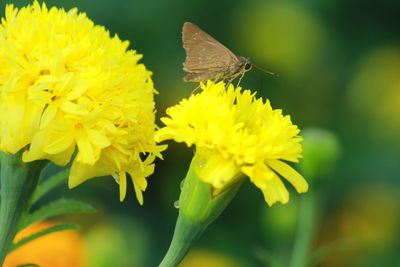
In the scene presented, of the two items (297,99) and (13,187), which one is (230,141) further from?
(297,99)

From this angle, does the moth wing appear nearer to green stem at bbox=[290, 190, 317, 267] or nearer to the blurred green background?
green stem at bbox=[290, 190, 317, 267]

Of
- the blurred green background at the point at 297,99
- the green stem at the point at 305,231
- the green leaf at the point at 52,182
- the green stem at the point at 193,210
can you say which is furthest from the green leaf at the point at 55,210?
the blurred green background at the point at 297,99

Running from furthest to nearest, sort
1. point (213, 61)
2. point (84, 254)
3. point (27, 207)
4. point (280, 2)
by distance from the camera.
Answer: point (280, 2), point (84, 254), point (213, 61), point (27, 207)

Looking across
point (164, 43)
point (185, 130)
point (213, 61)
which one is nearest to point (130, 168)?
point (185, 130)

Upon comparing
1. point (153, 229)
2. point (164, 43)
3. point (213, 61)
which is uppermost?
point (164, 43)

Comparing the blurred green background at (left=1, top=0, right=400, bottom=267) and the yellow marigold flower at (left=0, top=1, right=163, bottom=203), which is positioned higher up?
the blurred green background at (left=1, top=0, right=400, bottom=267)

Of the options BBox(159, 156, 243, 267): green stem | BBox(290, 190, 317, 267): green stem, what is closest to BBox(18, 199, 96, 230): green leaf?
BBox(159, 156, 243, 267): green stem

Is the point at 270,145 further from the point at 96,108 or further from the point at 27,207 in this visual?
the point at 27,207
